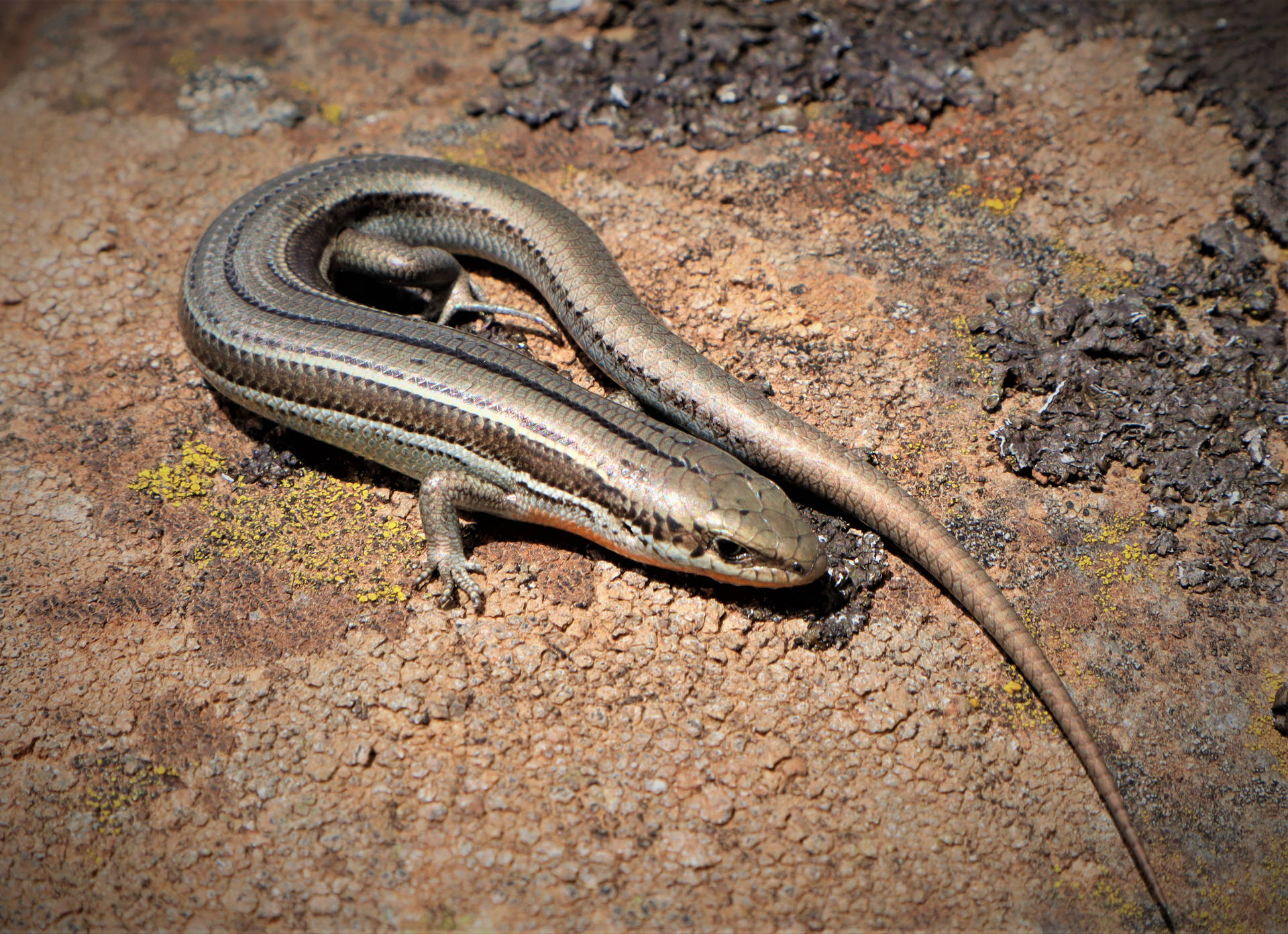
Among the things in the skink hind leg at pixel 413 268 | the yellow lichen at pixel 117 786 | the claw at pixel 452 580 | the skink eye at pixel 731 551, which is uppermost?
the skink eye at pixel 731 551

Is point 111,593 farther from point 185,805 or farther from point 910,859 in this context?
point 910,859

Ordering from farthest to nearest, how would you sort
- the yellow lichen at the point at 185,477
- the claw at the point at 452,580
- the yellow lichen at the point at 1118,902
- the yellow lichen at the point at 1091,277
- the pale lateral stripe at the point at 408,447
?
the yellow lichen at the point at 1091,277, the yellow lichen at the point at 185,477, the pale lateral stripe at the point at 408,447, the claw at the point at 452,580, the yellow lichen at the point at 1118,902

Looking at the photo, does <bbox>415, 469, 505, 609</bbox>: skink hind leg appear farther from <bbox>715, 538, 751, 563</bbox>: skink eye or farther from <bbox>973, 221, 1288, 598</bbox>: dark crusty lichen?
<bbox>973, 221, 1288, 598</bbox>: dark crusty lichen

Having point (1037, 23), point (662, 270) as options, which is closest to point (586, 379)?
point (662, 270)

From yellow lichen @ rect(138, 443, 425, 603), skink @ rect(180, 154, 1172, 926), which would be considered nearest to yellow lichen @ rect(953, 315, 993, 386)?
skink @ rect(180, 154, 1172, 926)

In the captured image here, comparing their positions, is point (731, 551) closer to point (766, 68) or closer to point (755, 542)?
point (755, 542)

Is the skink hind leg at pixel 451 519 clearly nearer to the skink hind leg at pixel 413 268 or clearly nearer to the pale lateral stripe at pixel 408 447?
the pale lateral stripe at pixel 408 447

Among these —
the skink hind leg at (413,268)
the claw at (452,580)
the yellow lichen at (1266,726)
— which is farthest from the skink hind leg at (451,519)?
the yellow lichen at (1266,726)
